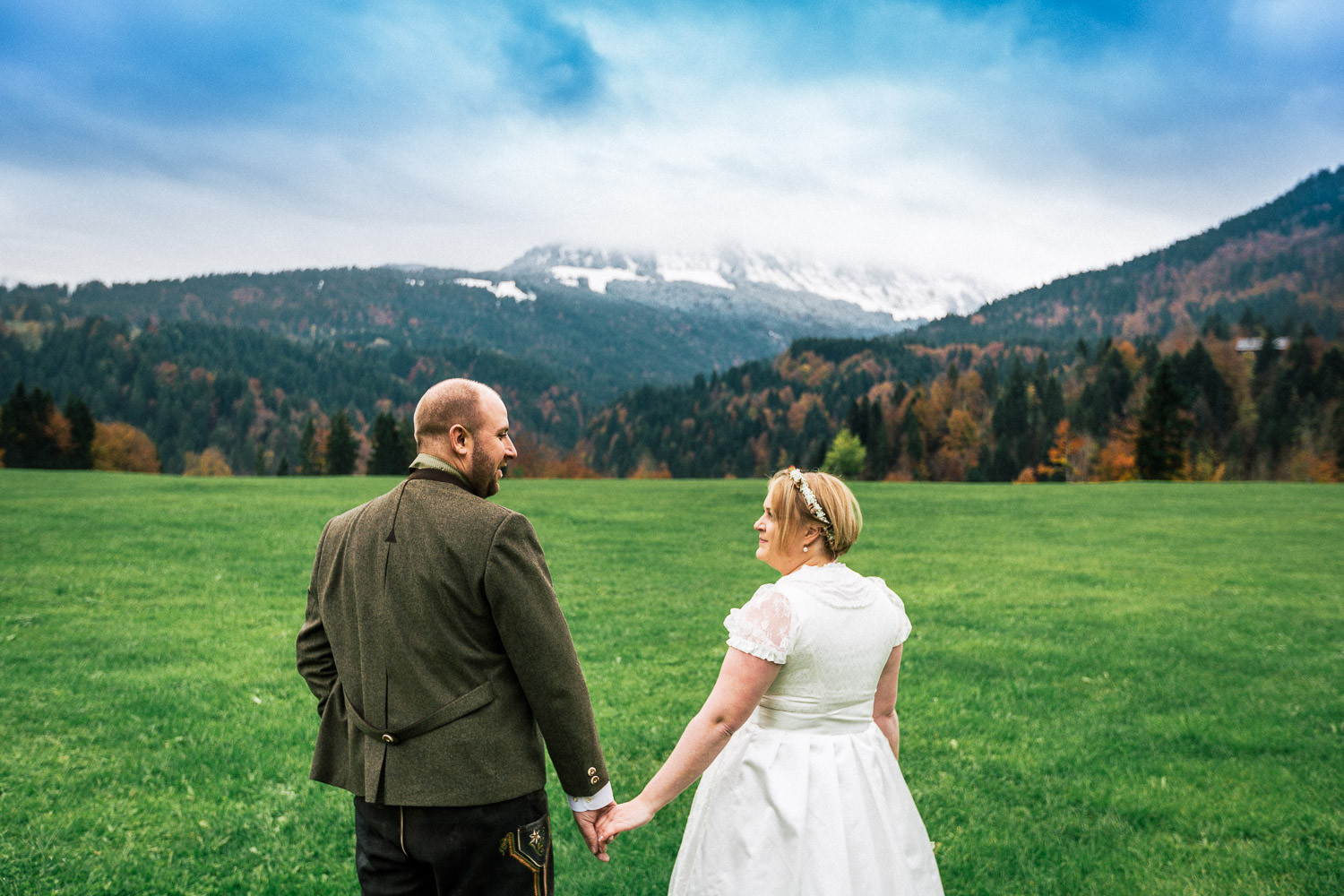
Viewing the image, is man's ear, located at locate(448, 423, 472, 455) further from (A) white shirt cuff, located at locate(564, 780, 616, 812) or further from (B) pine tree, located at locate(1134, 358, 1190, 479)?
(B) pine tree, located at locate(1134, 358, 1190, 479)

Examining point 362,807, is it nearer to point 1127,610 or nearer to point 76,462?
point 1127,610

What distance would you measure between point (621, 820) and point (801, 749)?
30.9 inches

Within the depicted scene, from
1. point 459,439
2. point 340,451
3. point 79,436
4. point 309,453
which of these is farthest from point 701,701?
point 309,453

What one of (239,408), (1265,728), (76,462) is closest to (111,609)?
(1265,728)

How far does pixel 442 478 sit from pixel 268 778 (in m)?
5.98

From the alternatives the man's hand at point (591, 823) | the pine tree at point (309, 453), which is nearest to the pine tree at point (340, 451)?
the pine tree at point (309, 453)

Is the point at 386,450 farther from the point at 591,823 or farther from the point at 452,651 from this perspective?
the point at 452,651

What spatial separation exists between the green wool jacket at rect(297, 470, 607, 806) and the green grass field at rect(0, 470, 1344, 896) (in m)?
3.48

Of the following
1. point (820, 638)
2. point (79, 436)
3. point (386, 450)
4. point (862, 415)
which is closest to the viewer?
point (820, 638)

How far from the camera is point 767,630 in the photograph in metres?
3.20

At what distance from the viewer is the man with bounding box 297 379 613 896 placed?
2.98 metres

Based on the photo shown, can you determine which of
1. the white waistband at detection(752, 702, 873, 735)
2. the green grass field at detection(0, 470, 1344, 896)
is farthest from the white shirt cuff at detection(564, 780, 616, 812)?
the green grass field at detection(0, 470, 1344, 896)

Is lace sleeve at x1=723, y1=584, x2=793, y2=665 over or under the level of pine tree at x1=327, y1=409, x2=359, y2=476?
over

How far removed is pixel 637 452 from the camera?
172 metres
